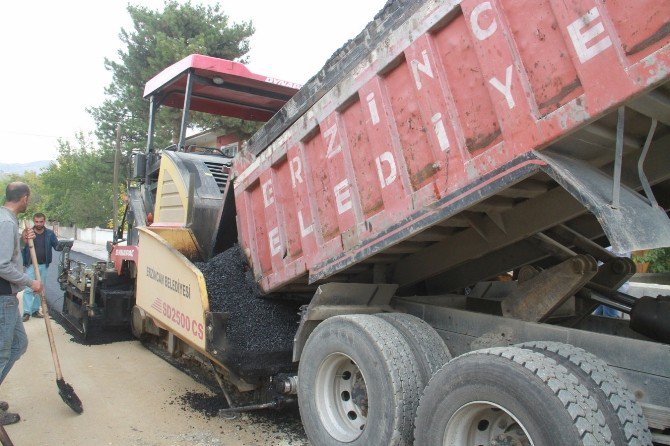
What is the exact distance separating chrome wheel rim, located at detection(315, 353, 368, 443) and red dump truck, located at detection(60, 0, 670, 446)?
0.04ft

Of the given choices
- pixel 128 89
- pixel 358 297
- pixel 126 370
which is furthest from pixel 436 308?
pixel 128 89

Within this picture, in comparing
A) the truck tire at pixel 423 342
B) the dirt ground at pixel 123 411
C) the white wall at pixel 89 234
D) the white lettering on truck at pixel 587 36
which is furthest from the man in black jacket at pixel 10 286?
the white wall at pixel 89 234

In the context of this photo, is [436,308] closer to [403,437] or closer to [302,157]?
[403,437]

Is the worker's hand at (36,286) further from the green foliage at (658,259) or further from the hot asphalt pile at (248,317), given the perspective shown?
→ the green foliage at (658,259)

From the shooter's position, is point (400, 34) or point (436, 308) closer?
point (400, 34)

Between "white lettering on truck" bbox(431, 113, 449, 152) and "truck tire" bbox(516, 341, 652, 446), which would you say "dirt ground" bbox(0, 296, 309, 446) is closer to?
"truck tire" bbox(516, 341, 652, 446)

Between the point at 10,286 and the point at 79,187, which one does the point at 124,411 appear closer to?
the point at 10,286

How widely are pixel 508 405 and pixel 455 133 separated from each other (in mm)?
1191

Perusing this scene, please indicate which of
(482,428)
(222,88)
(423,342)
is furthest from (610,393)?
(222,88)

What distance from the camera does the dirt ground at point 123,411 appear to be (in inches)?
142

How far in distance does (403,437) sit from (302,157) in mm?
1743

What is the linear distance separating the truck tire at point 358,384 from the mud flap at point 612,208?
4.03ft

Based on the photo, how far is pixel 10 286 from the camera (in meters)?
3.77

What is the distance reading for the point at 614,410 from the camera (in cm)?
200
